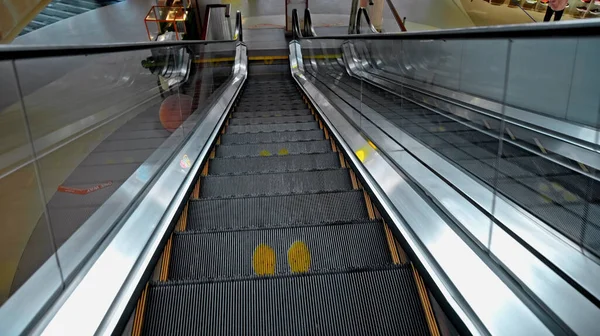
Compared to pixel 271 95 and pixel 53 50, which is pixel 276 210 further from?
pixel 271 95

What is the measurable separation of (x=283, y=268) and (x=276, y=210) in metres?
0.64

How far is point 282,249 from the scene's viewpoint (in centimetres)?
204

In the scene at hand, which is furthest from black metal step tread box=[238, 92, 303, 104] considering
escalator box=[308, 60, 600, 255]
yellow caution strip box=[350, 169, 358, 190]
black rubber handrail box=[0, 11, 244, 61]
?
black rubber handrail box=[0, 11, 244, 61]

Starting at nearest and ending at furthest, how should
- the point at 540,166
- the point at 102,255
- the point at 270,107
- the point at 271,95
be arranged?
the point at 102,255, the point at 540,166, the point at 270,107, the point at 271,95

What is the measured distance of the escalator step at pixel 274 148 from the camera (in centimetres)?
416

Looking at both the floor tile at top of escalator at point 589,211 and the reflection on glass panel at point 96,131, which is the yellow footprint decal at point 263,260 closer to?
the reflection on glass panel at point 96,131

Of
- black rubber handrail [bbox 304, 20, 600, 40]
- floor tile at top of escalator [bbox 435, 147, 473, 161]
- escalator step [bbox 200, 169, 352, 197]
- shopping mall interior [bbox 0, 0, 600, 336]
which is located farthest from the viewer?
escalator step [bbox 200, 169, 352, 197]

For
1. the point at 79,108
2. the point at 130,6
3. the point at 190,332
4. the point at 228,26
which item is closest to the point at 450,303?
the point at 190,332

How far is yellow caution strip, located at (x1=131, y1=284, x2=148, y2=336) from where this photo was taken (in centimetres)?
145

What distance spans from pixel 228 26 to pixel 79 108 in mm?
10585

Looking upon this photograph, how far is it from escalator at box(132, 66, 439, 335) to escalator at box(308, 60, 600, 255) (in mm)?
566

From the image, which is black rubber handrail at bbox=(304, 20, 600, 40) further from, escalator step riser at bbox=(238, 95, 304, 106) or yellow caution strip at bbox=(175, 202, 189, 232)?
escalator step riser at bbox=(238, 95, 304, 106)

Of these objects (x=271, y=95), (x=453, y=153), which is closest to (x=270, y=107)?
(x=271, y=95)

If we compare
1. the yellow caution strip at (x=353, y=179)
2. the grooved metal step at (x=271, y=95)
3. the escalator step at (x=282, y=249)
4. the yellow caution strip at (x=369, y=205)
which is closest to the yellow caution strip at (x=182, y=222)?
the escalator step at (x=282, y=249)
